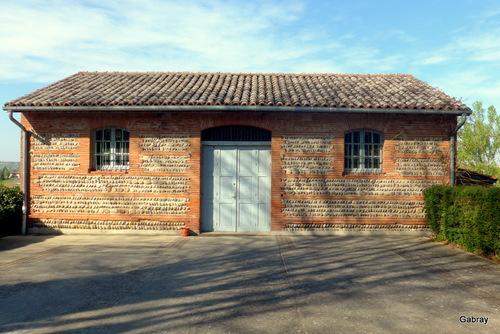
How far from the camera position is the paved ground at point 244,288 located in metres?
3.81

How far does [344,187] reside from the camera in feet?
29.8

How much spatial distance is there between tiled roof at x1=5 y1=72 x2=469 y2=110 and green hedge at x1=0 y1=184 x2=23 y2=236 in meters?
2.41

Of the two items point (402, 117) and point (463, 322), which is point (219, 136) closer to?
point (402, 117)

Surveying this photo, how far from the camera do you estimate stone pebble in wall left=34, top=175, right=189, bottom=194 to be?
9.15 meters

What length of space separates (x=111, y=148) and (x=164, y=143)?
5.32 ft

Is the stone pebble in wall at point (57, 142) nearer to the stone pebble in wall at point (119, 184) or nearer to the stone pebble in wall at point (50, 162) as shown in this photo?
the stone pebble in wall at point (50, 162)

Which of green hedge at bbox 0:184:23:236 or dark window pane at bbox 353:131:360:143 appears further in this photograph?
dark window pane at bbox 353:131:360:143

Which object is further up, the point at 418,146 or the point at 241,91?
the point at 241,91

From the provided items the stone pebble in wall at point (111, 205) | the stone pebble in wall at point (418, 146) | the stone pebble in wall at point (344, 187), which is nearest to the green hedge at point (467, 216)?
the stone pebble in wall at point (344, 187)

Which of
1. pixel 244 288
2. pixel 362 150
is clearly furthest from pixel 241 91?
pixel 244 288

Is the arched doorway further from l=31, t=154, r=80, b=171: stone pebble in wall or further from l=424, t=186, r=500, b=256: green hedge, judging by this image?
l=424, t=186, r=500, b=256: green hedge

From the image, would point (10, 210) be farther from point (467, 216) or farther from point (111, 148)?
point (467, 216)

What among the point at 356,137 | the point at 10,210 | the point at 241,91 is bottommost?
the point at 10,210

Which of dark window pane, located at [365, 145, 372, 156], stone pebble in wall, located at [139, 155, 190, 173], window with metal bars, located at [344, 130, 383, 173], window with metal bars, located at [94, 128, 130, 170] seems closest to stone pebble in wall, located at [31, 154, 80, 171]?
window with metal bars, located at [94, 128, 130, 170]
